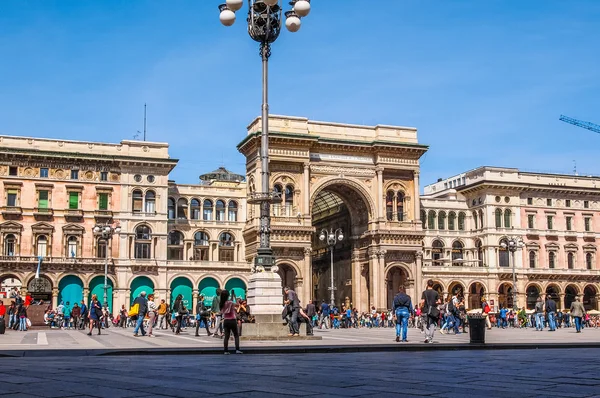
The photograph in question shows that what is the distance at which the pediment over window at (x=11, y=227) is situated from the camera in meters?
58.3

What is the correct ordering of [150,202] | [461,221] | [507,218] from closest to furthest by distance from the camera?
[150,202]
[507,218]
[461,221]

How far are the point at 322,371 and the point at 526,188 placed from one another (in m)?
68.6

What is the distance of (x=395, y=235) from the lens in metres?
62.4

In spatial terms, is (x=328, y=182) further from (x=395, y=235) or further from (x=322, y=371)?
(x=322, y=371)

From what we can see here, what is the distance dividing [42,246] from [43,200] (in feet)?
11.9

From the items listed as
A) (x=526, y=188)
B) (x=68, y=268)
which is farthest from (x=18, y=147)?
(x=526, y=188)

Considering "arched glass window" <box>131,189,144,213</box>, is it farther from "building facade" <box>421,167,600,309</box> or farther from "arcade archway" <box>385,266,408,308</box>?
"building facade" <box>421,167,600,309</box>

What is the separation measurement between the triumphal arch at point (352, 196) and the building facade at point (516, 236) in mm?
9240

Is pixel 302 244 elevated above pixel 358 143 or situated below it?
below

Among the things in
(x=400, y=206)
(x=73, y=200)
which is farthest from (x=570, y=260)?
(x=73, y=200)

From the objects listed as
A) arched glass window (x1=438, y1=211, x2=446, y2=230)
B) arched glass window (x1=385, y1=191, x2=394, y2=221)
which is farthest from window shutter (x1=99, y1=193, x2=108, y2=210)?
arched glass window (x1=438, y1=211, x2=446, y2=230)

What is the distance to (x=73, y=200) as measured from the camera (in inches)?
2388

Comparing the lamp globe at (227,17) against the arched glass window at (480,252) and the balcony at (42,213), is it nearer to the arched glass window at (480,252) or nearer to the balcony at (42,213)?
the balcony at (42,213)

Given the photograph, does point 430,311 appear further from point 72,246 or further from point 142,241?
point 72,246
